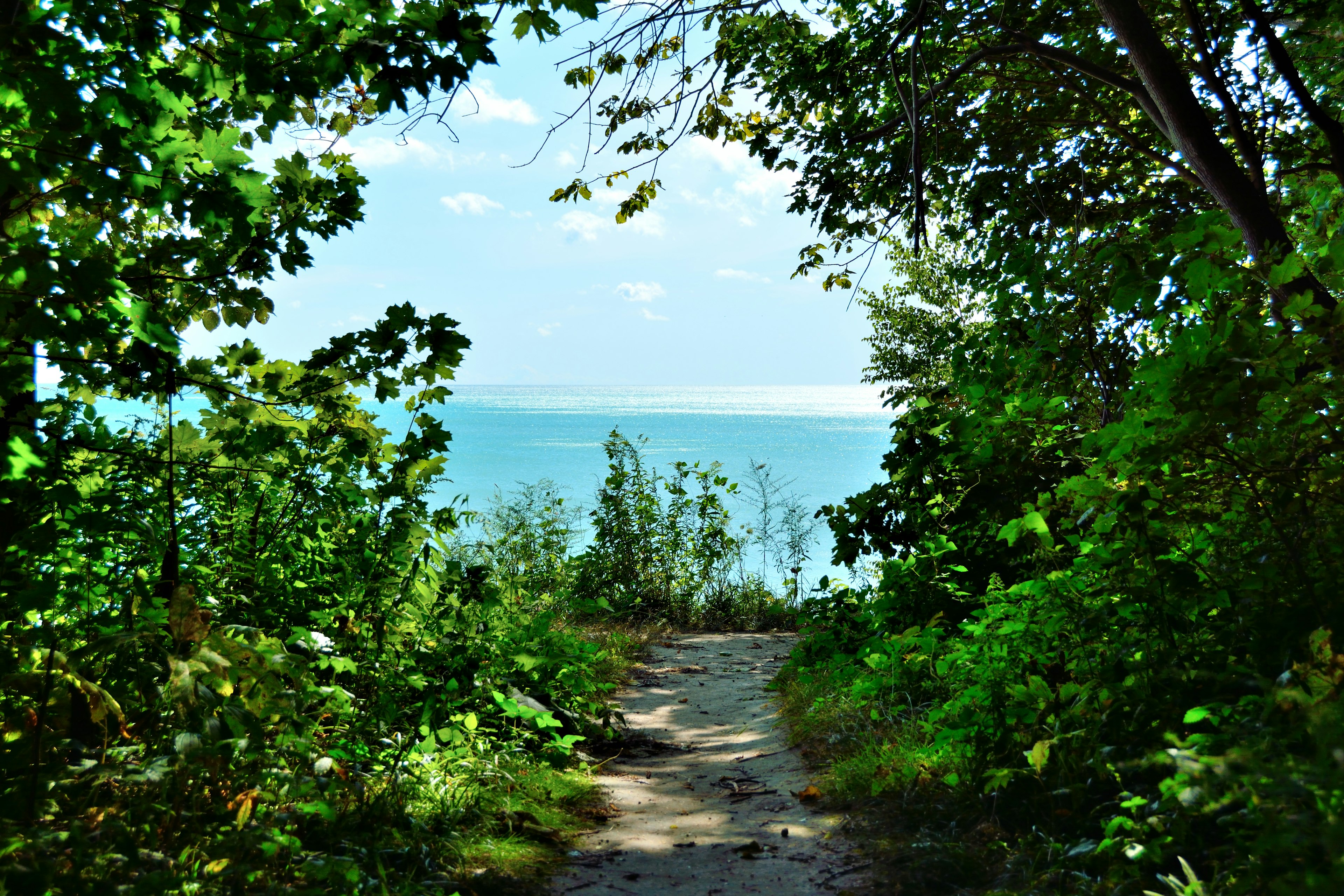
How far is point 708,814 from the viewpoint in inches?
149

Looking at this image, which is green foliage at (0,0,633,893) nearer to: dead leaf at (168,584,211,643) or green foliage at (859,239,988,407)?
dead leaf at (168,584,211,643)

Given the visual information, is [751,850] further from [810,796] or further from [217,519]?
[217,519]

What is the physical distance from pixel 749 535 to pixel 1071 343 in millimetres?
7589

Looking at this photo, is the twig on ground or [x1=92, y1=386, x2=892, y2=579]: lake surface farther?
[x1=92, y1=386, x2=892, y2=579]: lake surface

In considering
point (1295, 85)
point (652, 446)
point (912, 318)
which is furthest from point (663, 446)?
point (1295, 85)

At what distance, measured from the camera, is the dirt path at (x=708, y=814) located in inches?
118

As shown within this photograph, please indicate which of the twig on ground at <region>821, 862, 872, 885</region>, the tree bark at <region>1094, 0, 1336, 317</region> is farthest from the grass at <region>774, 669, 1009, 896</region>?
the tree bark at <region>1094, 0, 1336, 317</region>

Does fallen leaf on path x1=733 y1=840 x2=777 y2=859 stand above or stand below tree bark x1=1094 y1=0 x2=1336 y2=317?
below

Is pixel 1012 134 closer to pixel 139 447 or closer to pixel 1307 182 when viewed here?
pixel 1307 182

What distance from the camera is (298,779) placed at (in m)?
2.48

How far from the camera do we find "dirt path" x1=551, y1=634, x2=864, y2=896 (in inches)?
118

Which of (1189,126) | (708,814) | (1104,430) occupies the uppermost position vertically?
(1189,126)

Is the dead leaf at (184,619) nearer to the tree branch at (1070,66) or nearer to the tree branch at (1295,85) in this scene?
the tree branch at (1070,66)

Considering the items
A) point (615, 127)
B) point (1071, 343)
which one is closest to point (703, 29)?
point (615, 127)
